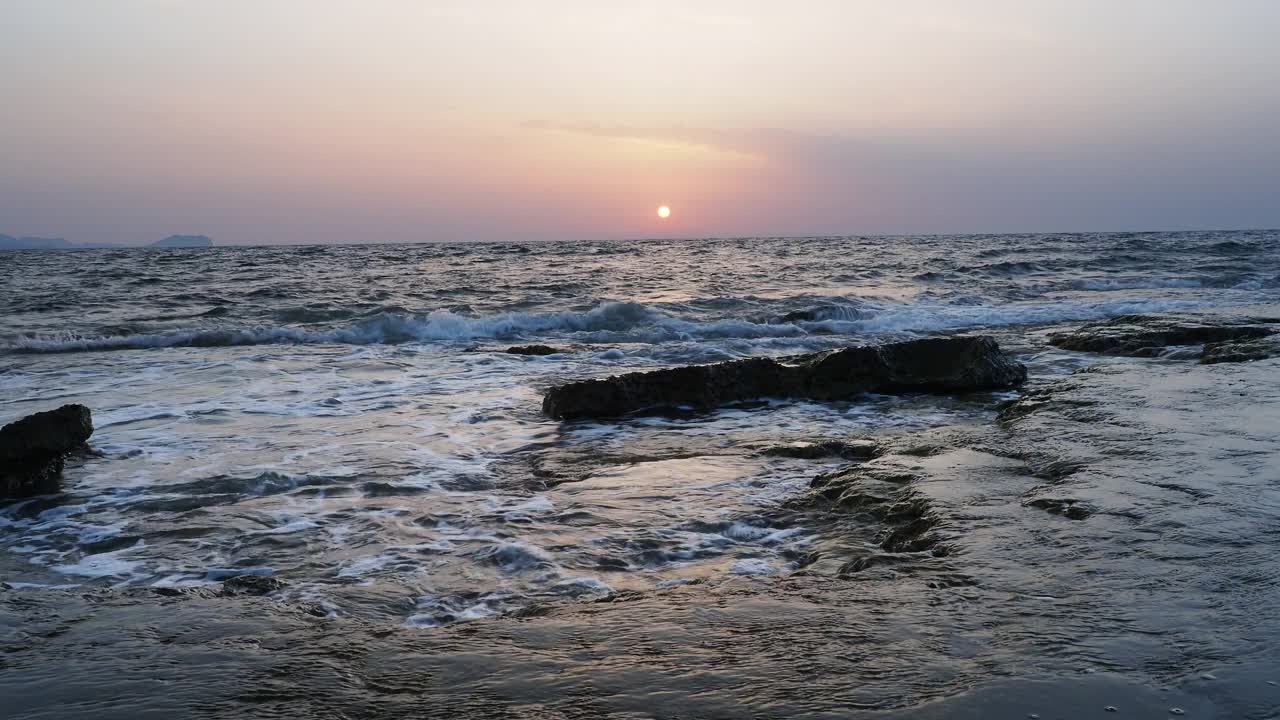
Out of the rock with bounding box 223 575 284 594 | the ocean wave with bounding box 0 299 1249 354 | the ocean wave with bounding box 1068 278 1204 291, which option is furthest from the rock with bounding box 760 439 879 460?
the ocean wave with bounding box 1068 278 1204 291

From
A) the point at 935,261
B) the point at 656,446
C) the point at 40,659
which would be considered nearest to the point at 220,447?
the point at 656,446

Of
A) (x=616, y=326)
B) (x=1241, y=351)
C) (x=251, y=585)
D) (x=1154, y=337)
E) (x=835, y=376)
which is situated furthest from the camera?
(x=616, y=326)

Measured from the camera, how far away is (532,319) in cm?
1794

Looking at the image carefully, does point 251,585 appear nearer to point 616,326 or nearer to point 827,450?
point 827,450

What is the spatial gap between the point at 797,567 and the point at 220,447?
16.0 feet

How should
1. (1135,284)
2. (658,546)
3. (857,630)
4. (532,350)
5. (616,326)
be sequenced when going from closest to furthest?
(857,630)
(658,546)
(532,350)
(616,326)
(1135,284)

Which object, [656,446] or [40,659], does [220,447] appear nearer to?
[656,446]

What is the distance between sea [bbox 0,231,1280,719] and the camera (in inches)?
101

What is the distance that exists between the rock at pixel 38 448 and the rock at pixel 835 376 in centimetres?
371

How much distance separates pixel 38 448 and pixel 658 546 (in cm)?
456

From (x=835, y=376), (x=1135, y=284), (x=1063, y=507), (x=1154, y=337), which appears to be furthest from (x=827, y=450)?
(x=1135, y=284)

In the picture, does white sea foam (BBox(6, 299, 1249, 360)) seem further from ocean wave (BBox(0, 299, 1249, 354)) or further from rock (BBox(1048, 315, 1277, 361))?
rock (BBox(1048, 315, 1277, 361))

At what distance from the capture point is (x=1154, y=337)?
35.3 feet

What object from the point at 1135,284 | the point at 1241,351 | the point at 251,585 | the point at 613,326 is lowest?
the point at 251,585
